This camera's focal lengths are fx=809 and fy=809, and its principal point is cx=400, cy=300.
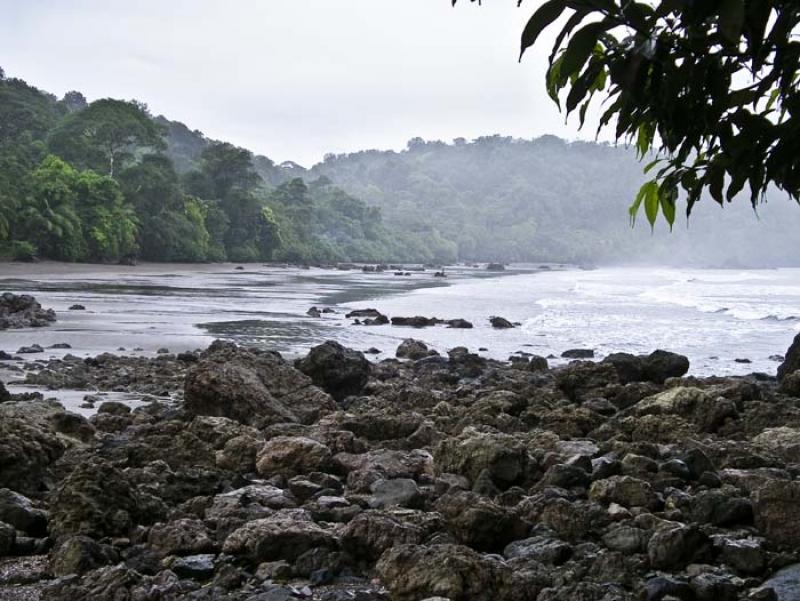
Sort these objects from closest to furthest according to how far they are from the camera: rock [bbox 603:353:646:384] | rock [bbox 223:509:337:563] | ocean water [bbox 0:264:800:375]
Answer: rock [bbox 223:509:337:563]
rock [bbox 603:353:646:384]
ocean water [bbox 0:264:800:375]

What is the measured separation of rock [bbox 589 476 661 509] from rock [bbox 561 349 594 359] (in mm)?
13312

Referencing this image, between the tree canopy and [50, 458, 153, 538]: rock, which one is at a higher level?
the tree canopy

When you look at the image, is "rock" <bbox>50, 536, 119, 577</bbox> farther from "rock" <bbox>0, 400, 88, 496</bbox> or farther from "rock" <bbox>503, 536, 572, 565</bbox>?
"rock" <bbox>503, 536, 572, 565</bbox>

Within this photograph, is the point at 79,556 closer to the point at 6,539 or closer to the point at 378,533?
the point at 6,539

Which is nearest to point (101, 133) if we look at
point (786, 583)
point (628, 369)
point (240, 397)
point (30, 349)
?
point (30, 349)

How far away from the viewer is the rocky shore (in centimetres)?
349

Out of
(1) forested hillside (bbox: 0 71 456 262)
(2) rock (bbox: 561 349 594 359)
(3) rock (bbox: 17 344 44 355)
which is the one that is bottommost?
(2) rock (bbox: 561 349 594 359)

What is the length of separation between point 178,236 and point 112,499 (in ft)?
210

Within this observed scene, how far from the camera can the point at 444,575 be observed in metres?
3.40

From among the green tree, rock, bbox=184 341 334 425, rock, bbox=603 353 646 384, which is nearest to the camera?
rock, bbox=184 341 334 425

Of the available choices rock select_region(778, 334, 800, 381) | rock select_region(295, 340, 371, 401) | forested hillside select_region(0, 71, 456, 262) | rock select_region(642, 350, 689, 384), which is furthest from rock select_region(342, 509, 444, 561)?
forested hillside select_region(0, 71, 456, 262)

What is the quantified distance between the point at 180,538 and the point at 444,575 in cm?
148

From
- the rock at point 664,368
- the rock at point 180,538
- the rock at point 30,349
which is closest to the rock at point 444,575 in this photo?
the rock at point 180,538

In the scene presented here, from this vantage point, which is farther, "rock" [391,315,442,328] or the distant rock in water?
"rock" [391,315,442,328]
